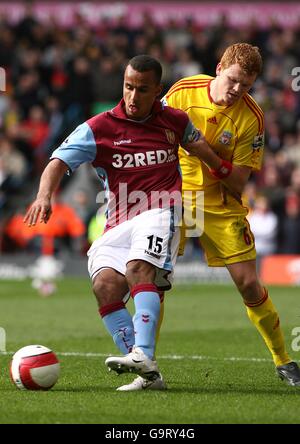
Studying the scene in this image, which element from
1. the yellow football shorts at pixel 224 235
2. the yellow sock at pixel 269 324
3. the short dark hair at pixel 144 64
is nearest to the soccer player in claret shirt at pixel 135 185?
the short dark hair at pixel 144 64

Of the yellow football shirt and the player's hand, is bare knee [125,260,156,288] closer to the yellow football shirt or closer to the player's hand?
the player's hand

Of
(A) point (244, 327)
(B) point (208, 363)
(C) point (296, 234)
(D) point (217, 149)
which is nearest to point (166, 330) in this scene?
(A) point (244, 327)

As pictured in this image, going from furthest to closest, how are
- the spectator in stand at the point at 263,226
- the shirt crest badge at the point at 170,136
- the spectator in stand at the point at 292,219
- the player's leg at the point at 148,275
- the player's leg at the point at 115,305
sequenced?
the spectator in stand at the point at 292,219 < the spectator in stand at the point at 263,226 < the shirt crest badge at the point at 170,136 < the player's leg at the point at 115,305 < the player's leg at the point at 148,275

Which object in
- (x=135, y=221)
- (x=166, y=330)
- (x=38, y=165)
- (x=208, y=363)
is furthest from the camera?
(x=38, y=165)

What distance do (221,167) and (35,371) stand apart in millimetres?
1990

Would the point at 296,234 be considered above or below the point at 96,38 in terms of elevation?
below

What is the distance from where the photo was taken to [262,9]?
24578 mm

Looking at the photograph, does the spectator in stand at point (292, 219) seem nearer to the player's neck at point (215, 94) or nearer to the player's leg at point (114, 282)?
the player's neck at point (215, 94)

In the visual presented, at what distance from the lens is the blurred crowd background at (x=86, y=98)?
68.9ft

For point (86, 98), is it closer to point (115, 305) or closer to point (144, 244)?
point (115, 305)
